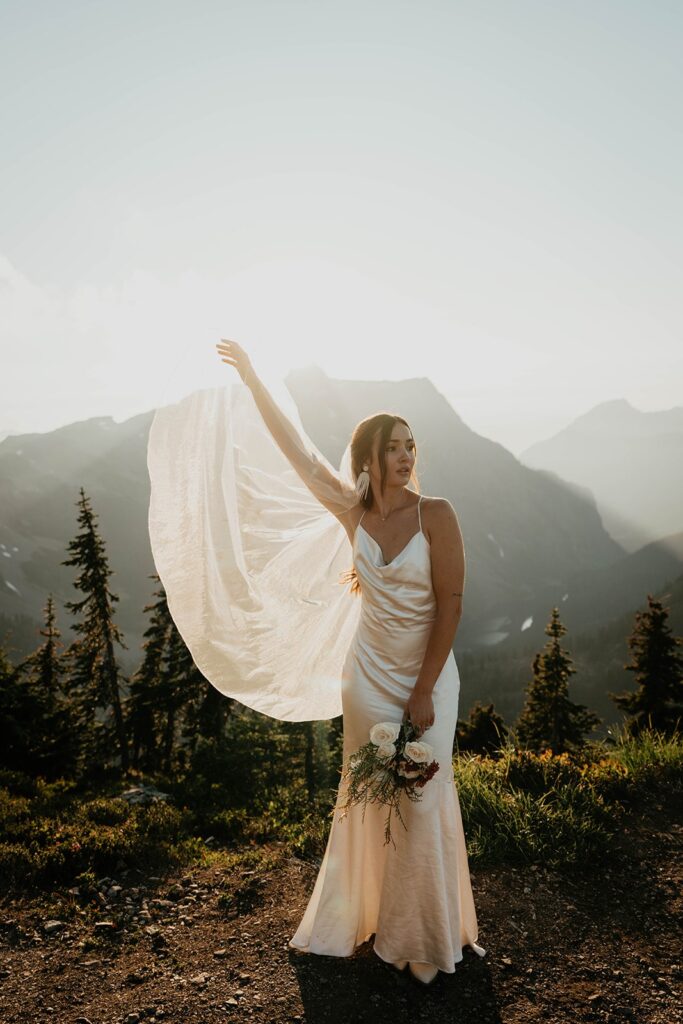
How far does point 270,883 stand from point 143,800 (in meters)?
3.71

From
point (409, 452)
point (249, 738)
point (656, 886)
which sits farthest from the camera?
point (249, 738)

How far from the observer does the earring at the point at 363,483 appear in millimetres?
4145

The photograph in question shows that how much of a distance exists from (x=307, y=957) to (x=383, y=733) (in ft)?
6.29

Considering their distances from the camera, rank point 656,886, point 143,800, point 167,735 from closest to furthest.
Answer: point 656,886, point 143,800, point 167,735

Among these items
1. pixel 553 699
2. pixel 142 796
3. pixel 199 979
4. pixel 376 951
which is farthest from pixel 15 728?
pixel 553 699

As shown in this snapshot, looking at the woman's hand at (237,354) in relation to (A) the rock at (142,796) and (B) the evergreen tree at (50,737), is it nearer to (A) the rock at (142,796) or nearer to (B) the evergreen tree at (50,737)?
(A) the rock at (142,796)

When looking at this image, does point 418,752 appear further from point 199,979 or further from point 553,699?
A: point 553,699

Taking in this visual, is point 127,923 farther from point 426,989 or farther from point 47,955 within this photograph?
point 426,989

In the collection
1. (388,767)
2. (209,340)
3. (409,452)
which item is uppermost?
(209,340)

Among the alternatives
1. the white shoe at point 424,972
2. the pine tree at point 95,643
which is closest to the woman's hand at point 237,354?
the white shoe at point 424,972

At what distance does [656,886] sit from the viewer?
513cm

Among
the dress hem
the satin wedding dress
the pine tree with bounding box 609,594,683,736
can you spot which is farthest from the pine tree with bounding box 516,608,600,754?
the satin wedding dress

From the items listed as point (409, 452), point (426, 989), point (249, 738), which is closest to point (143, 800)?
point (426, 989)

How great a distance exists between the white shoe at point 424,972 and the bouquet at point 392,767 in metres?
0.97
